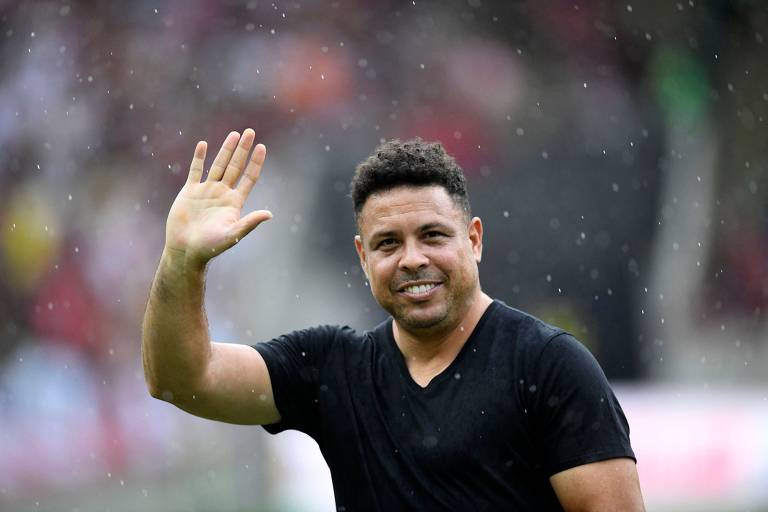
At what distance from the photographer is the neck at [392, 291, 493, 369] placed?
327cm

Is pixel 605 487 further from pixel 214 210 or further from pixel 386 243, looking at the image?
pixel 214 210

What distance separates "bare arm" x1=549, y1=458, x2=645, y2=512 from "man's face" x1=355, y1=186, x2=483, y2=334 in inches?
24.0

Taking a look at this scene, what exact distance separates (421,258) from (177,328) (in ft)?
2.36

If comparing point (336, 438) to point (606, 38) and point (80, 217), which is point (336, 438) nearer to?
point (80, 217)

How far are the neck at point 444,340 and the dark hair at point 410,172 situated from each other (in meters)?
0.31

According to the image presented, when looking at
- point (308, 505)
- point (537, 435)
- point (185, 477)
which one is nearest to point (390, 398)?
point (537, 435)

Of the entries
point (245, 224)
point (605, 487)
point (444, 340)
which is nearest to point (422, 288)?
point (444, 340)

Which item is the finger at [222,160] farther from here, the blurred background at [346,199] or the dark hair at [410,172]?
the blurred background at [346,199]

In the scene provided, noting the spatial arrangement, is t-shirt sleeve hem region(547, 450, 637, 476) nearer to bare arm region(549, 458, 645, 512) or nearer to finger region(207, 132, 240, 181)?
bare arm region(549, 458, 645, 512)

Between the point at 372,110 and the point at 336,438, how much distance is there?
283 inches

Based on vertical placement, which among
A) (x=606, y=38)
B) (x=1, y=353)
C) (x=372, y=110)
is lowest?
(x=1, y=353)

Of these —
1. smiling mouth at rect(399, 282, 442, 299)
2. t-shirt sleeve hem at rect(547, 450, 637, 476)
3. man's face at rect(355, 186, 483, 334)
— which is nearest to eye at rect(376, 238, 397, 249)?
man's face at rect(355, 186, 483, 334)

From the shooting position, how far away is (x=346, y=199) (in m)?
9.54

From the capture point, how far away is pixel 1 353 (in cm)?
930
